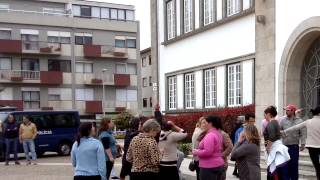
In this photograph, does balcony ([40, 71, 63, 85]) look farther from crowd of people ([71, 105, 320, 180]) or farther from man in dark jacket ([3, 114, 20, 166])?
crowd of people ([71, 105, 320, 180])

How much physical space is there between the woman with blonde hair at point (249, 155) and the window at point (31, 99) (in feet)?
145

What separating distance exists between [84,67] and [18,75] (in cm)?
698

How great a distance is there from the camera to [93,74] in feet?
175

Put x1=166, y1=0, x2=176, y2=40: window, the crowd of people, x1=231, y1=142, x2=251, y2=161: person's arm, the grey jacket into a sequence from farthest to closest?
x1=166, y1=0, x2=176, y2=40: window
the grey jacket
x1=231, y1=142, x2=251, y2=161: person's arm
the crowd of people

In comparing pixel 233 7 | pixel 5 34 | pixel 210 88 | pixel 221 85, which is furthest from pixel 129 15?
pixel 233 7

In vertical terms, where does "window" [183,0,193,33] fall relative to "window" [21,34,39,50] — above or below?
below

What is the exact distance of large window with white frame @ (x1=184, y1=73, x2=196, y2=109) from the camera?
24398 mm

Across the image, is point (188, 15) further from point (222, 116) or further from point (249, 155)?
point (249, 155)

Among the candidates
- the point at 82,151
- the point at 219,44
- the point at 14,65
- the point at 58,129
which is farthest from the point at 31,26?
the point at 82,151

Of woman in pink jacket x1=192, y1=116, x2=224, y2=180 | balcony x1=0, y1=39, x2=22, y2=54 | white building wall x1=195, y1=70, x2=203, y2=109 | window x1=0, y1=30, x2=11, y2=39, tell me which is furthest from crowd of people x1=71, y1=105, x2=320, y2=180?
window x1=0, y1=30, x2=11, y2=39

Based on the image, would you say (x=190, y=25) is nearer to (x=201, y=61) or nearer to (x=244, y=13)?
(x=201, y=61)

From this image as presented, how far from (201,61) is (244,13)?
4.36 m

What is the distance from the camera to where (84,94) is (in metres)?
53.2

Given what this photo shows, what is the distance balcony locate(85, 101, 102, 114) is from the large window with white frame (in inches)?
1142
